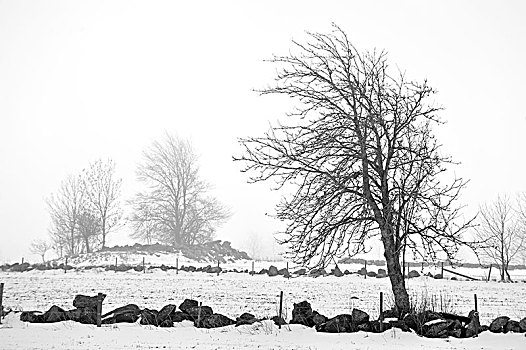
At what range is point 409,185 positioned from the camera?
17.4 metres

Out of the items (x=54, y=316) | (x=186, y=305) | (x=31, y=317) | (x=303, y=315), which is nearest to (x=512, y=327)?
(x=303, y=315)

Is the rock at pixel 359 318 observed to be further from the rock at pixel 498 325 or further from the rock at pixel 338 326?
the rock at pixel 498 325

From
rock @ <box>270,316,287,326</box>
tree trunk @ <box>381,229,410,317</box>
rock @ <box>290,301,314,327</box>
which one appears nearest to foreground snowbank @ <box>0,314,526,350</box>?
rock @ <box>270,316,287,326</box>

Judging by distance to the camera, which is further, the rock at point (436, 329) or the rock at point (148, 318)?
the rock at point (148, 318)

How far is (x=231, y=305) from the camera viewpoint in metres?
20.5

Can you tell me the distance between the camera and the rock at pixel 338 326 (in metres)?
14.7

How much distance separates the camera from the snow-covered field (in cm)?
1347

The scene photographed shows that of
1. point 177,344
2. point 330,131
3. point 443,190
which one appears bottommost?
point 177,344

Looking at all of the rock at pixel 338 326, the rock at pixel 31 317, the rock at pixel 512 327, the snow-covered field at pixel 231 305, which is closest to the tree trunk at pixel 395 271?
the snow-covered field at pixel 231 305

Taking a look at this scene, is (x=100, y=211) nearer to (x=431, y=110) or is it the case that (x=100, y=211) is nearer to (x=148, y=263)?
(x=148, y=263)

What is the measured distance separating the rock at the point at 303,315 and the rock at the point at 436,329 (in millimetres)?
3135

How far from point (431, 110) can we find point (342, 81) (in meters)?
2.88

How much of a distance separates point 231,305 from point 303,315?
5.33 m

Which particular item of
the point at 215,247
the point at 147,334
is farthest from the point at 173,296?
the point at 215,247
